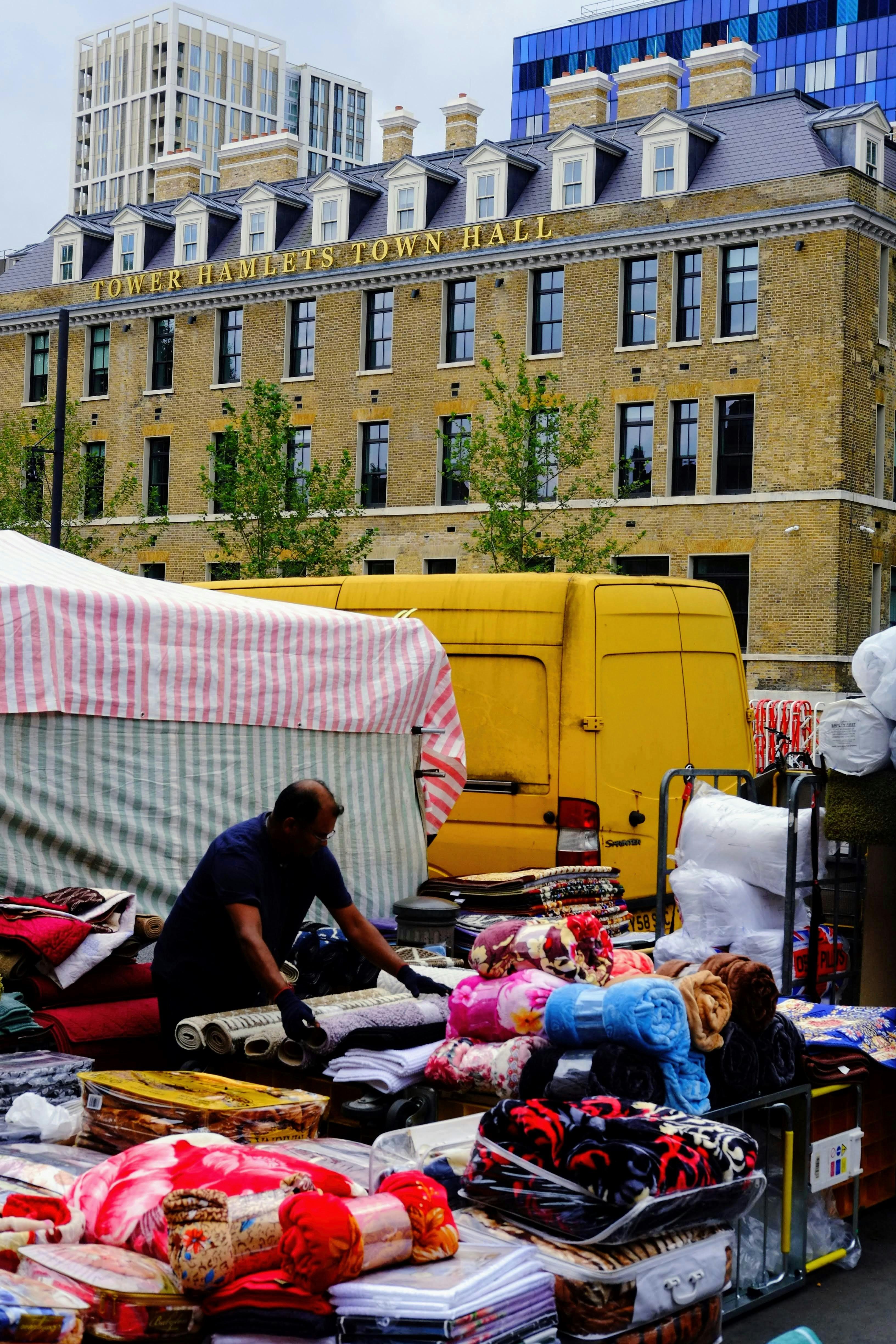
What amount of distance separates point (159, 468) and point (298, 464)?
6060mm

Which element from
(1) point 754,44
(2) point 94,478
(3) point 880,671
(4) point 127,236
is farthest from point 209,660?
(1) point 754,44

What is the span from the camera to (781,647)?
3369 cm

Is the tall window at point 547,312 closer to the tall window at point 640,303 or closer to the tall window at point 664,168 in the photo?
the tall window at point 640,303

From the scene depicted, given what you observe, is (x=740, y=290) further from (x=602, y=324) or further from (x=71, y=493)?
(x=71, y=493)

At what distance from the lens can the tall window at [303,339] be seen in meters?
42.2

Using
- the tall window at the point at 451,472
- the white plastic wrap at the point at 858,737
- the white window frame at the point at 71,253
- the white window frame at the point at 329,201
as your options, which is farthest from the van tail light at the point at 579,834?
Result: the white window frame at the point at 71,253


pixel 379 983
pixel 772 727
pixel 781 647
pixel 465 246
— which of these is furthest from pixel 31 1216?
pixel 465 246

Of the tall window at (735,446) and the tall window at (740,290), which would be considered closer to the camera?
the tall window at (735,446)

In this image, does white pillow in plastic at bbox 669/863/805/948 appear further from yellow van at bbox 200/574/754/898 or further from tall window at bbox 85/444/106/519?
tall window at bbox 85/444/106/519

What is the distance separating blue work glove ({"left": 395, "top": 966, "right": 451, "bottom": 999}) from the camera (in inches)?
229

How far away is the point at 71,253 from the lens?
159 ft

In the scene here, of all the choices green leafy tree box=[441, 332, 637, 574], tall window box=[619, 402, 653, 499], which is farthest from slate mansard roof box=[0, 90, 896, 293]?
tall window box=[619, 402, 653, 499]

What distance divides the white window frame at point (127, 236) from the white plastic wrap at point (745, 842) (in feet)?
136

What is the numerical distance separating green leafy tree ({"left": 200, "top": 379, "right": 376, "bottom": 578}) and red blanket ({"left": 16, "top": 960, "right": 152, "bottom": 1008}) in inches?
1218
